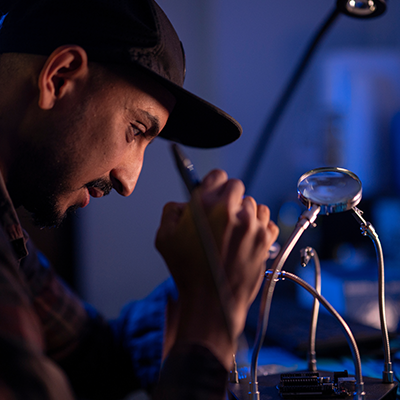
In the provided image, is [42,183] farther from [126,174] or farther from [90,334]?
[90,334]

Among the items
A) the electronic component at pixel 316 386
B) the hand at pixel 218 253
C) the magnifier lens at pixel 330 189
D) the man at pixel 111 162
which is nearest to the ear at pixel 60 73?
the man at pixel 111 162

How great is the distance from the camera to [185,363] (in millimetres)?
467

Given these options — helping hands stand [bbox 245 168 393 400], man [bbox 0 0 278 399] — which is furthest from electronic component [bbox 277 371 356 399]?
man [bbox 0 0 278 399]

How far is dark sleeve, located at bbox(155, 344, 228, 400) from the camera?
45cm

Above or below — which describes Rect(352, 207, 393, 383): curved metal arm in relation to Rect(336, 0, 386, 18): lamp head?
below

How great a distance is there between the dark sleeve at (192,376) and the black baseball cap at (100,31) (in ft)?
1.43

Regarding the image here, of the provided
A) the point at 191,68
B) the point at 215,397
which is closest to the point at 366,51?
the point at 191,68

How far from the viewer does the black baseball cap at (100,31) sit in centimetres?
64

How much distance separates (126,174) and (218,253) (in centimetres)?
31

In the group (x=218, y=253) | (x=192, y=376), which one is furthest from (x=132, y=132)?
(x=192, y=376)

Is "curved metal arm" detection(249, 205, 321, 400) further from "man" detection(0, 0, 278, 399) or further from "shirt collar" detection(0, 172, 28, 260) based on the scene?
"shirt collar" detection(0, 172, 28, 260)

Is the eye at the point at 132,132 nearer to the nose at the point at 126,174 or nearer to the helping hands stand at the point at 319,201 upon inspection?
the nose at the point at 126,174

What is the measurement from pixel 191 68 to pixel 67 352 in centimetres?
178

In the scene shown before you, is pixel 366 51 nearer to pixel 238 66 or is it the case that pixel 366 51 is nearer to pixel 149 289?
pixel 238 66
